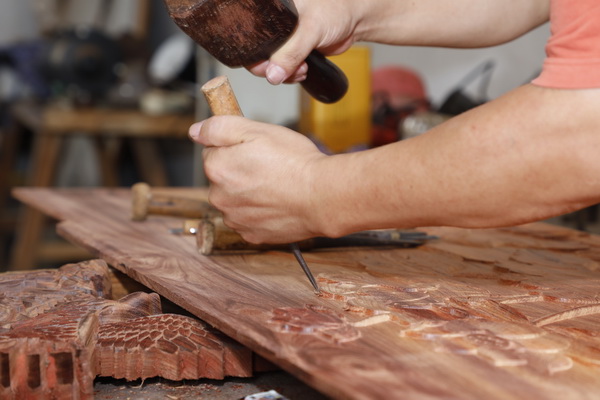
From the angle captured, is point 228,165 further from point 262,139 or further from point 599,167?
point 599,167

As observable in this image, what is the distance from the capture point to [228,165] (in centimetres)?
96

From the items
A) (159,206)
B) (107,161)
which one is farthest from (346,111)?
(107,161)

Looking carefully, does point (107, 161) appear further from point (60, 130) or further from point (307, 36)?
point (307, 36)

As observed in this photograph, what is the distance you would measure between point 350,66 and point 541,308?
5.64 ft

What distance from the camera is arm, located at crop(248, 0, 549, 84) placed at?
1.21 m

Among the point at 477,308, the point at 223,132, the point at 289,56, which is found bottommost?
the point at 477,308

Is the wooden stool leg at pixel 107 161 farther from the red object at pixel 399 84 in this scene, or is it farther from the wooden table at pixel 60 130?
the red object at pixel 399 84

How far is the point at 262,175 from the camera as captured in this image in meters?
0.93

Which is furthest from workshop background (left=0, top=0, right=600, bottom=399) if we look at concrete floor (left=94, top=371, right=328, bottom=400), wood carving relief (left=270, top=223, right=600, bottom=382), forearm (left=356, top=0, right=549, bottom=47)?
forearm (left=356, top=0, right=549, bottom=47)

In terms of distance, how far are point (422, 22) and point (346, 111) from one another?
1251mm

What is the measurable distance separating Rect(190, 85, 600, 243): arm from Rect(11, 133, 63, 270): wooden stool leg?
8.76 ft

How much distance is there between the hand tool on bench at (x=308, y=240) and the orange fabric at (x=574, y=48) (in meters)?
0.57

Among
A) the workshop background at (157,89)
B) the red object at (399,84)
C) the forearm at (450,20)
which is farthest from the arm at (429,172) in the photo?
the red object at (399,84)

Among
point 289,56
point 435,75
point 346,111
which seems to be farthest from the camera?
point 435,75
